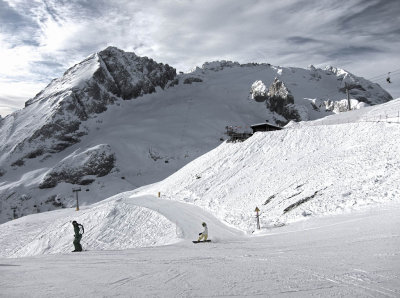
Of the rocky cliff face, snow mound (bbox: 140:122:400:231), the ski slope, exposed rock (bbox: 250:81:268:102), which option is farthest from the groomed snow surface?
exposed rock (bbox: 250:81:268:102)

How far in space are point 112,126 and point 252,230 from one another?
111 m

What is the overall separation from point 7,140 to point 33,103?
29699mm

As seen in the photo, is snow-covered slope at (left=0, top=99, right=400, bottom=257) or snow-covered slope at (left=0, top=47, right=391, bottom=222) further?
snow-covered slope at (left=0, top=47, right=391, bottom=222)

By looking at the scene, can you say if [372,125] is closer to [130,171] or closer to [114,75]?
[130,171]

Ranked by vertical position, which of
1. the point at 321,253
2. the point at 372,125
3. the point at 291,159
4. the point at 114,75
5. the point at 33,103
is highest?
the point at 114,75

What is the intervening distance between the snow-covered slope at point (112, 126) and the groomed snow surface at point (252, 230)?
133 feet

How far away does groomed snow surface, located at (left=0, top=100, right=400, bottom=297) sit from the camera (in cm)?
738

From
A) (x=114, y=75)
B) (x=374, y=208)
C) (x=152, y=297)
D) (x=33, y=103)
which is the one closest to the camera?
(x=152, y=297)

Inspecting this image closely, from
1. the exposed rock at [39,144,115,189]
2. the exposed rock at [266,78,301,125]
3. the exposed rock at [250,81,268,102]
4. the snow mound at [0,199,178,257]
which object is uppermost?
the exposed rock at [250,81,268,102]

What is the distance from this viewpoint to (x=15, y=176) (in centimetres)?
10206

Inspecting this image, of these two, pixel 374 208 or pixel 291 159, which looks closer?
pixel 374 208

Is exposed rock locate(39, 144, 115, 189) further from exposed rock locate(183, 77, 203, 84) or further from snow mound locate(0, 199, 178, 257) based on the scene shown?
exposed rock locate(183, 77, 203, 84)

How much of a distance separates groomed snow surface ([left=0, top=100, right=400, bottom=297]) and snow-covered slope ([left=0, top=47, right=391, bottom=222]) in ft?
133

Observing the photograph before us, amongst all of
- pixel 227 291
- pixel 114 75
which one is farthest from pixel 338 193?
pixel 114 75
